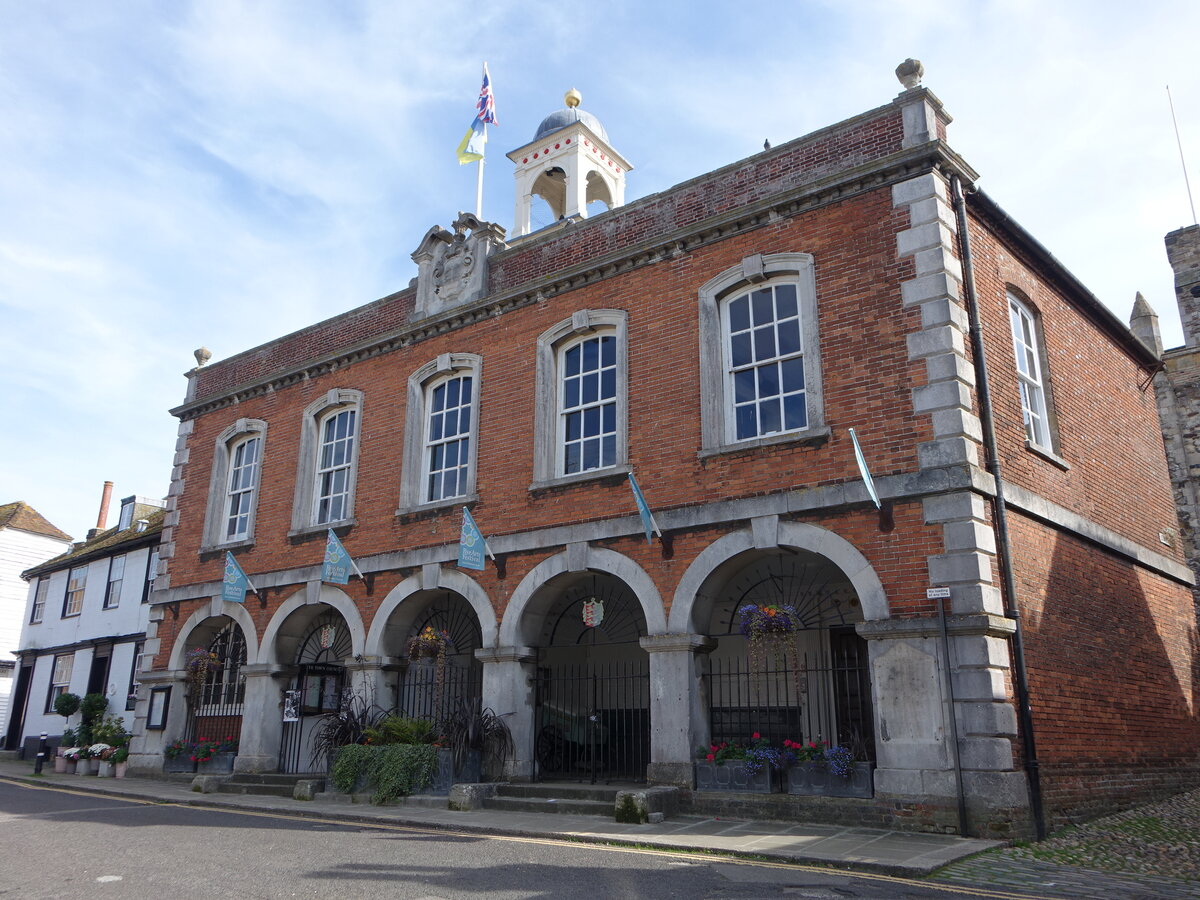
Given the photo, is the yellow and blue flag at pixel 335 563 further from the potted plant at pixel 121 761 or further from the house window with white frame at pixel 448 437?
the potted plant at pixel 121 761

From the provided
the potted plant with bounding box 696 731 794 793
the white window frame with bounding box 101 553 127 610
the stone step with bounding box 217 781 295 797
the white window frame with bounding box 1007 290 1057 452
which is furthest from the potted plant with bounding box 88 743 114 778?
the white window frame with bounding box 1007 290 1057 452

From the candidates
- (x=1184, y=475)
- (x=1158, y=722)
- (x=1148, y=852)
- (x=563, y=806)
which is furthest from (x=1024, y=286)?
(x=1184, y=475)

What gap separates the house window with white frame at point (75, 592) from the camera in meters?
27.1

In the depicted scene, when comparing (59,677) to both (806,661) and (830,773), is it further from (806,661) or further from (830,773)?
(830,773)

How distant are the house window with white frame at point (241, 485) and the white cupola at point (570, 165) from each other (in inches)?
315

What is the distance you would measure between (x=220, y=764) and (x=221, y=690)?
2.04 meters

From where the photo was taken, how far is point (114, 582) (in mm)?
25672

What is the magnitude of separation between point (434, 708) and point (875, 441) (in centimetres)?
852

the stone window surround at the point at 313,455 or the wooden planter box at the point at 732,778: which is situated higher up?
the stone window surround at the point at 313,455

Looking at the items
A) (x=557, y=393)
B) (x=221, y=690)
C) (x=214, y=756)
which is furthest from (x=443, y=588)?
(x=221, y=690)

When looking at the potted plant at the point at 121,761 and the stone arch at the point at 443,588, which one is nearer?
the stone arch at the point at 443,588

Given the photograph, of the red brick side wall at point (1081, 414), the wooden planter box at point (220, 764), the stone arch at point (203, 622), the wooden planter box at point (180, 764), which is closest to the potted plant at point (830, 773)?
the red brick side wall at point (1081, 414)

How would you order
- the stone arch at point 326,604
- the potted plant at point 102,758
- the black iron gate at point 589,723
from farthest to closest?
the potted plant at point 102,758 < the stone arch at point 326,604 < the black iron gate at point 589,723

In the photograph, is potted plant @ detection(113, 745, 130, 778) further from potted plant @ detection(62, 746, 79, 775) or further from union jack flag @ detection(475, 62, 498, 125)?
union jack flag @ detection(475, 62, 498, 125)
